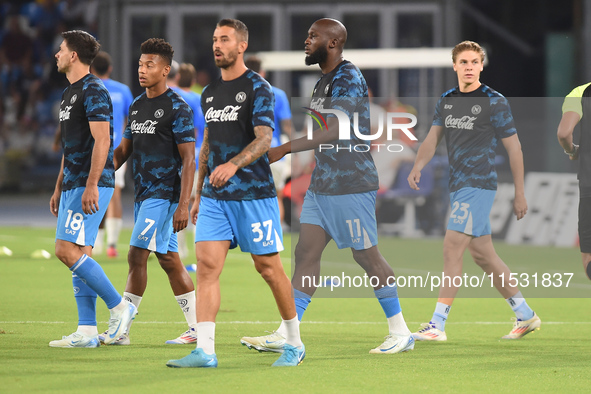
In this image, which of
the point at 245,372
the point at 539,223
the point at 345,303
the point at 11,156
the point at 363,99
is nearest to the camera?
the point at 245,372

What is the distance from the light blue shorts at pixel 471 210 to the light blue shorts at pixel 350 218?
3.45 feet

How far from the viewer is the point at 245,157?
6031mm

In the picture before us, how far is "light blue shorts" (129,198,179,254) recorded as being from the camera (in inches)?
277

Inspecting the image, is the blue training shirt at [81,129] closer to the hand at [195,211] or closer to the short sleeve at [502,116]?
the hand at [195,211]

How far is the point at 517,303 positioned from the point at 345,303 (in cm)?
245

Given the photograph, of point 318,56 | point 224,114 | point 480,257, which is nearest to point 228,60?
point 224,114

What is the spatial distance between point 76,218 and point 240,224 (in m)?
1.37

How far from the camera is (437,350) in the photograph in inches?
286

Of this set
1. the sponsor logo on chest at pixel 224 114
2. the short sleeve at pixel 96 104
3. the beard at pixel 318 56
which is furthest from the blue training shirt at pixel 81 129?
the beard at pixel 318 56

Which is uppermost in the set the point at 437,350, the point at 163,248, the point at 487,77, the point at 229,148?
the point at 487,77

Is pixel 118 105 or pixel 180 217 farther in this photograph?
pixel 118 105

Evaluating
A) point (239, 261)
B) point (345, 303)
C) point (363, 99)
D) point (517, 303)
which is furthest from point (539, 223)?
point (363, 99)

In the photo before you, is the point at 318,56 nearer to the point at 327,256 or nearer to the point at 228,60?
the point at 228,60

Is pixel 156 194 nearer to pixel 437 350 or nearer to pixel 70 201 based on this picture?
pixel 70 201
